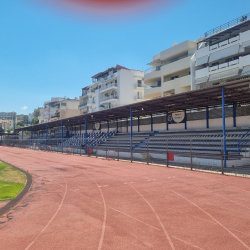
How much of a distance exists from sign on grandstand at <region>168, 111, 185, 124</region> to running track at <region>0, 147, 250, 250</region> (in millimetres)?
16425

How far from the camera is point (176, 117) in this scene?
90.2 ft

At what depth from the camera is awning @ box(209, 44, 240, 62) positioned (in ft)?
88.5

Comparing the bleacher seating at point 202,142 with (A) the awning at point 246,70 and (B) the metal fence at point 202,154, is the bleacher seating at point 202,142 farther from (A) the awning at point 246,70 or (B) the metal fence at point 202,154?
(A) the awning at point 246,70

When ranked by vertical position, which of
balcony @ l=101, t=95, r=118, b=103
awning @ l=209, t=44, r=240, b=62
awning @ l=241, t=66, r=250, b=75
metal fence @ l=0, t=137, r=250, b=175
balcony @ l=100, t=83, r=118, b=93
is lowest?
metal fence @ l=0, t=137, r=250, b=175

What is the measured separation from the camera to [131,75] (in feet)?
175

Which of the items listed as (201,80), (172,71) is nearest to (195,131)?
(201,80)

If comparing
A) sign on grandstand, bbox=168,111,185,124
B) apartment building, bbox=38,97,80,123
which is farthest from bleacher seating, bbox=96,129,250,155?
apartment building, bbox=38,97,80,123

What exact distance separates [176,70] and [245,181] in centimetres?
2702

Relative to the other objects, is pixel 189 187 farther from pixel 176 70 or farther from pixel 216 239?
pixel 176 70

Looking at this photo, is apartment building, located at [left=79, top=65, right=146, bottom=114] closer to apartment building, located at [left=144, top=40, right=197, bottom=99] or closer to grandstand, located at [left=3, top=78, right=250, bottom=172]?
apartment building, located at [left=144, top=40, right=197, bottom=99]

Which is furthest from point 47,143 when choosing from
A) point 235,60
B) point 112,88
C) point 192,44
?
point 235,60

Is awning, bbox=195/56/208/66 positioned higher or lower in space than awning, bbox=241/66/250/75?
higher

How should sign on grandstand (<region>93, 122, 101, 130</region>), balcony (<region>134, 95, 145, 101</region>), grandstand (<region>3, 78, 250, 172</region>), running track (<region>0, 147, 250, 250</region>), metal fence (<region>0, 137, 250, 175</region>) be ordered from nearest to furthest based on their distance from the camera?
1. running track (<region>0, 147, 250, 250</region>)
2. metal fence (<region>0, 137, 250, 175</region>)
3. grandstand (<region>3, 78, 250, 172</region>)
4. sign on grandstand (<region>93, 122, 101, 130</region>)
5. balcony (<region>134, 95, 145, 101</region>)

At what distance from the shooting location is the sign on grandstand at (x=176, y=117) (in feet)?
87.6
